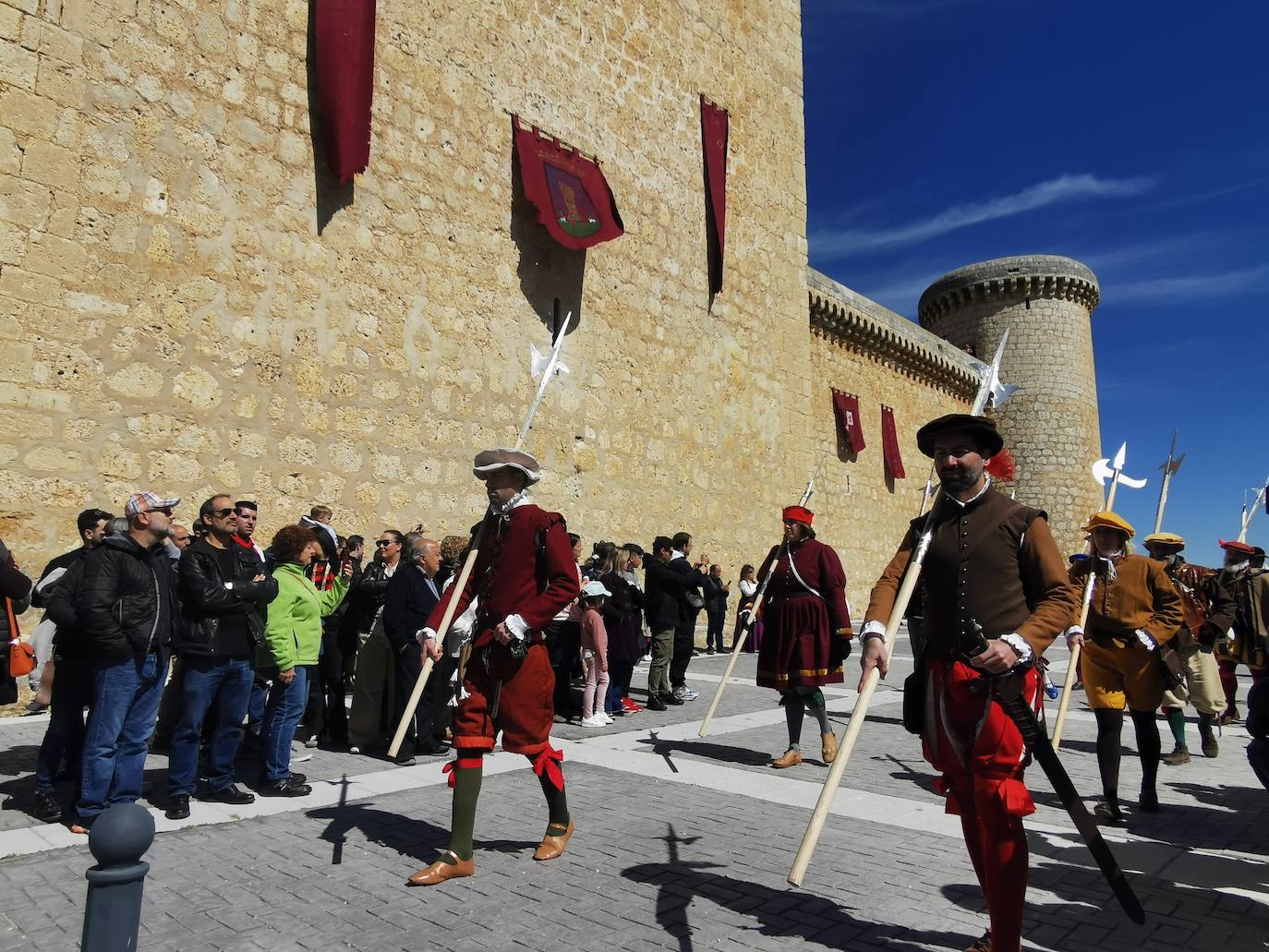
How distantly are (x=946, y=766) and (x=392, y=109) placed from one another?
9677 mm

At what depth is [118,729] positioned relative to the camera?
4.28 m

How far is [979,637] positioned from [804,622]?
10.6ft

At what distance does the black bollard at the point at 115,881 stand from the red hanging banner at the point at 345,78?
8.77m

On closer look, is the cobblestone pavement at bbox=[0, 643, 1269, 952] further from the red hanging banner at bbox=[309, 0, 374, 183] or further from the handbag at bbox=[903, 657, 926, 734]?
the red hanging banner at bbox=[309, 0, 374, 183]

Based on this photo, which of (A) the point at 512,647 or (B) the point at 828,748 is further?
(B) the point at 828,748

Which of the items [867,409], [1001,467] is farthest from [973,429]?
[867,409]

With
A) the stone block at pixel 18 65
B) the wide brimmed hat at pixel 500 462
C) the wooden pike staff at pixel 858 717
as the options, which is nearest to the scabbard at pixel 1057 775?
the wooden pike staff at pixel 858 717

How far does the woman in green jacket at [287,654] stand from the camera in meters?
4.99

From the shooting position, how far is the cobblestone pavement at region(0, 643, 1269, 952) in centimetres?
309

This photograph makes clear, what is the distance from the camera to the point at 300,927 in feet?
10.3

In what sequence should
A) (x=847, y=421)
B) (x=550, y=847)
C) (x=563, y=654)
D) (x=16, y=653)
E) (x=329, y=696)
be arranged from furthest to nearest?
1. (x=847, y=421)
2. (x=563, y=654)
3. (x=329, y=696)
4. (x=16, y=653)
5. (x=550, y=847)

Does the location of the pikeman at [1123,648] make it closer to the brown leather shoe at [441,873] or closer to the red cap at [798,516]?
the red cap at [798,516]

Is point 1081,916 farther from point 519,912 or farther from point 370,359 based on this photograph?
point 370,359

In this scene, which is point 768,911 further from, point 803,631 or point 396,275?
point 396,275
